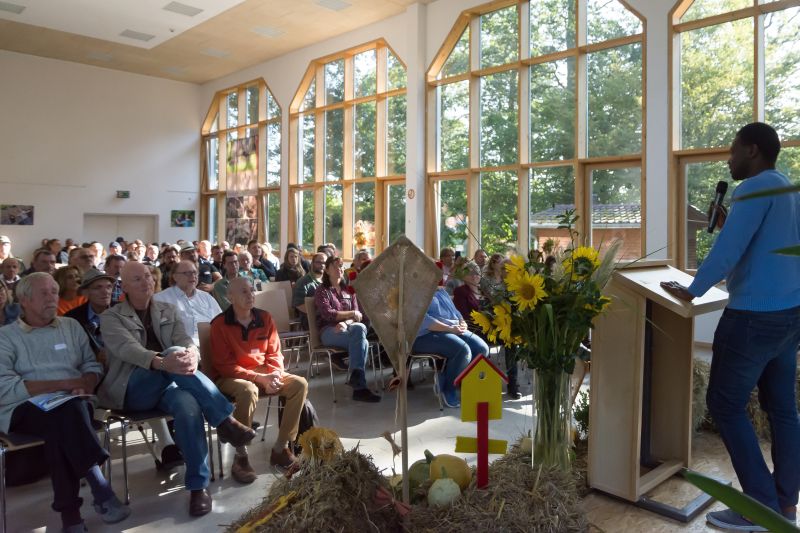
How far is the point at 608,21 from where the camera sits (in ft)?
28.3

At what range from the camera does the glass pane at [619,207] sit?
8.45m

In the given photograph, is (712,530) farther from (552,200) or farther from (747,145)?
(552,200)

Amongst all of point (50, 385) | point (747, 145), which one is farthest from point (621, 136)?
point (50, 385)

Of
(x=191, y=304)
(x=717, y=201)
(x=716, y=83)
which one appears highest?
(x=716, y=83)

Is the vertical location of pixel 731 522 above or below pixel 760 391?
below

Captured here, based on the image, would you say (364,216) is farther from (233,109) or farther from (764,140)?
(764,140)

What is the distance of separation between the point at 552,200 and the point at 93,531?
788 centimetres

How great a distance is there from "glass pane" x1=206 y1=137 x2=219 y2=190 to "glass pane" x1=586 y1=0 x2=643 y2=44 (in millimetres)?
10985

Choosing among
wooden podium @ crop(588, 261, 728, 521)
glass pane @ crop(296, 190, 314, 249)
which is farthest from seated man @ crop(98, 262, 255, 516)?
glass pane @ crop(296, 190, 314, 249)

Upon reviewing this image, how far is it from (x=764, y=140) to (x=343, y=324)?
3.66m

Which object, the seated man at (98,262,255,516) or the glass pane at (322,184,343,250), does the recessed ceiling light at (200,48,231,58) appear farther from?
the seated man at (98,262,255,516)

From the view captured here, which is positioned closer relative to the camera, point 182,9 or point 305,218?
point 182,9

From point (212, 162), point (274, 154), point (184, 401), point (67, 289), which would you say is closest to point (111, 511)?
point (184, 401)

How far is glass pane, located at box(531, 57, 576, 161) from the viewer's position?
30.0 ft
